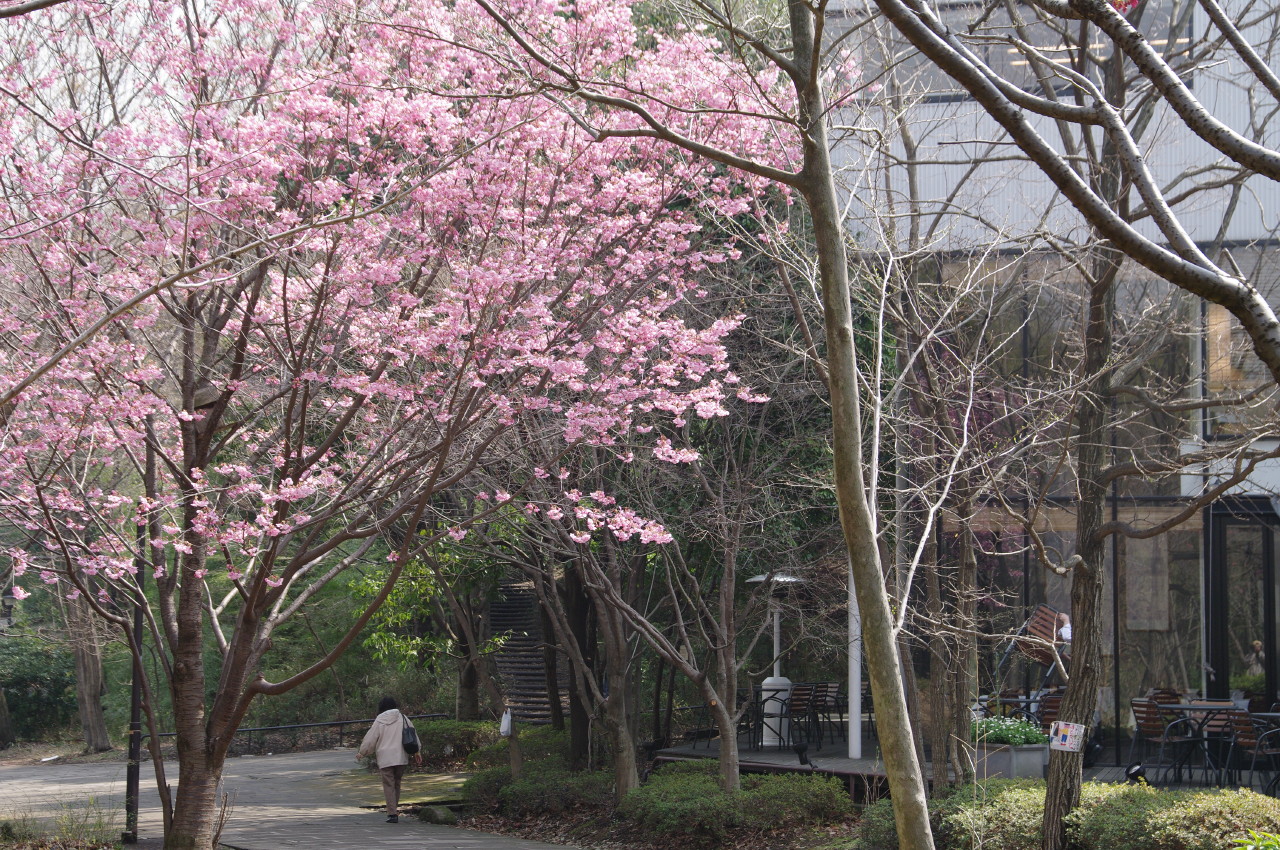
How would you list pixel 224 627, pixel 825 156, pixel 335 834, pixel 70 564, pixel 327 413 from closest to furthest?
pixel 825 156 < pixel 70 564 < pixel 327 413 < pixel 335 834 < pixel 224 627

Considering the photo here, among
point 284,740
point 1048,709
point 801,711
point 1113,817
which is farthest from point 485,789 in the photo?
point 284,740

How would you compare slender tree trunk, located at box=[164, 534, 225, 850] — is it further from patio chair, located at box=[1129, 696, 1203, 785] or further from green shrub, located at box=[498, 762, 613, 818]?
patio chair, located at box=[1129, 696, 1203, 785]

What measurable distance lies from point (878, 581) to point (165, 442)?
364 inches

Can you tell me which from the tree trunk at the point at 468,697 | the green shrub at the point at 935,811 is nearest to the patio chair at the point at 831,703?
the green shrub at the point at 935,811

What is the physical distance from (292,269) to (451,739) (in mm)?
11400

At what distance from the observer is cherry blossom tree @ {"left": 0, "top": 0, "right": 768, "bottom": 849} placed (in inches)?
323

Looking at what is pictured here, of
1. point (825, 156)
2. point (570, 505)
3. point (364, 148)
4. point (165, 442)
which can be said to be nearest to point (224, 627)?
point (165, 442)

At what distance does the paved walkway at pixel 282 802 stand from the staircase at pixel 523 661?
249 centimetres

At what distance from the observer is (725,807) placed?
11.3 meters

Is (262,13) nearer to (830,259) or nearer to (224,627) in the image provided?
(830,259)

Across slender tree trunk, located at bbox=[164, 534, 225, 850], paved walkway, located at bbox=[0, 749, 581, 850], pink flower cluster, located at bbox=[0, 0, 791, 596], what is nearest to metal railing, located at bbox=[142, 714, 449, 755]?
paved walkway, located at bbox=[0, 749, 581, 850]

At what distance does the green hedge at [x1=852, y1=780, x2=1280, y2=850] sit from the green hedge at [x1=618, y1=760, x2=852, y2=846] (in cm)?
135

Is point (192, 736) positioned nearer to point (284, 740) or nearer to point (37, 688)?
point (284, 740)

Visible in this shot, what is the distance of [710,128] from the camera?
30.7ft
